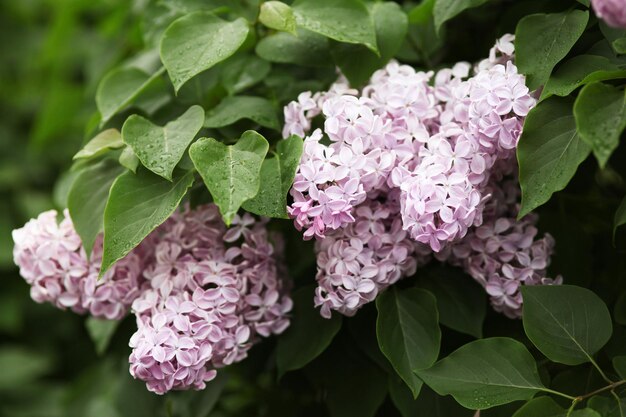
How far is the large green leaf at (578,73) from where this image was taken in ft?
2.17

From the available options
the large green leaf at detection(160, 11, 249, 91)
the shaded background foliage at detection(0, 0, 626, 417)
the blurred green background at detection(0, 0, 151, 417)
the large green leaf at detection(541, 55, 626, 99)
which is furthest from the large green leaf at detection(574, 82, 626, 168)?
the blurred green background at detection(0, 0, 151, 417)

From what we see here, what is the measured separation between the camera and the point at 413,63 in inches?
39.6

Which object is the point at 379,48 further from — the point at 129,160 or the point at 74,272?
the point at 74,272

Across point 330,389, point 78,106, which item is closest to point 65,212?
point 330,389

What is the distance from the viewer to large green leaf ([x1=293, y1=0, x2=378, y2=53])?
0.82m

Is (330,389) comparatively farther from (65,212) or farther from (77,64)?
(77,64)

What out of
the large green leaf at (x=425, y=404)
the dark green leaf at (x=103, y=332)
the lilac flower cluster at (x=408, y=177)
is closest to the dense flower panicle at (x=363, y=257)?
the lilac flower cluster at (x=408, y=177)

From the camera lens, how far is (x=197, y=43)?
81 centimetres

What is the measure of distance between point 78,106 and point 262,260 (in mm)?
920

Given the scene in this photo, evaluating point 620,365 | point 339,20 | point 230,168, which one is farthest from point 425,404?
point 339,20

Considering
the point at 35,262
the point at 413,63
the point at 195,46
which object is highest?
the point at 195,46

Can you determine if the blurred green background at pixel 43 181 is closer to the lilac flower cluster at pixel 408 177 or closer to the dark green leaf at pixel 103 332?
the dark green leaf at pixel 103 332

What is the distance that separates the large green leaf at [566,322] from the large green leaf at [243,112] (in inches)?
13.4

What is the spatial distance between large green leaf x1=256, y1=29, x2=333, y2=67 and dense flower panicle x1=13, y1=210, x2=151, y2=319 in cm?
28
